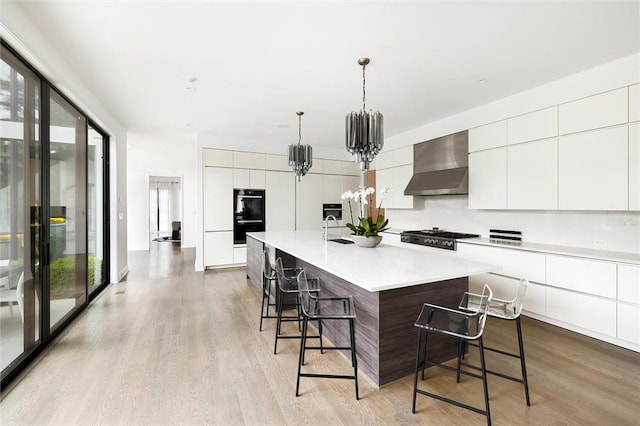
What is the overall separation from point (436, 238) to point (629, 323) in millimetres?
2113

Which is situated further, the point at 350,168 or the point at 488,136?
the point at 350,168

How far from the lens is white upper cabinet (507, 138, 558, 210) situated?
10.6ft

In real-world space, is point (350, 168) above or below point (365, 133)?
above

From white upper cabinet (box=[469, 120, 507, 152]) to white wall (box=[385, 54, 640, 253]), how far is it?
0.14 meters

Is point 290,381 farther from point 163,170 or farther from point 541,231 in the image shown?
point 163,170

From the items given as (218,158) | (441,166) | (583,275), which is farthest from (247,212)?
(583,275)

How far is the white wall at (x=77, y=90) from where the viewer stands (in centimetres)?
201

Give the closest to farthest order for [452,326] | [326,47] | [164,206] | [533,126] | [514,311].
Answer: [452,326] → [514,311] → [326,47] → [533,126] → [164,206]

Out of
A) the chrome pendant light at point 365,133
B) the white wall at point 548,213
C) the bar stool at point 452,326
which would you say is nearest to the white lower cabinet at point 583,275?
the white wall at point 548,213

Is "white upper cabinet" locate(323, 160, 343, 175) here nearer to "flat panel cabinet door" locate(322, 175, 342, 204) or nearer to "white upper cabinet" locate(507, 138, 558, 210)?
"flat panel cabinet door" locate(322, 175, 342, 204)

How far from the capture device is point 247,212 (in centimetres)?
603

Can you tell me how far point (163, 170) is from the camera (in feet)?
28.6

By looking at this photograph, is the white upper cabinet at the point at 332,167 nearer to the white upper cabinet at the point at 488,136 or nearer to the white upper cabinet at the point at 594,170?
the white upper cabinet at the point at 488,136

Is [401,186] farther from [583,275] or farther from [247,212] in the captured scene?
[247,212]
